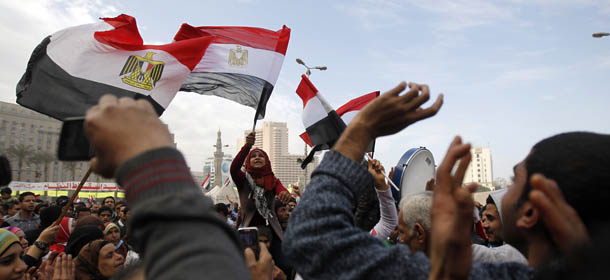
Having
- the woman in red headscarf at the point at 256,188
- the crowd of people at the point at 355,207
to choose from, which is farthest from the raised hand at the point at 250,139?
the crowd of people at the point at 355,207

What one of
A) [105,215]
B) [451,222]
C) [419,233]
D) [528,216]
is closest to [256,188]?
[419,233]

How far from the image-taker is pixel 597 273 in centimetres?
68

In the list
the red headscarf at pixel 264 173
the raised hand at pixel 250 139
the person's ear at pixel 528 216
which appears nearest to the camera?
the person's ear at pixel 528 216

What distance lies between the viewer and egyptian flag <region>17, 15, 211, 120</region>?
183 inches

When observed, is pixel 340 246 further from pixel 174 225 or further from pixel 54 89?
pixel 54 89

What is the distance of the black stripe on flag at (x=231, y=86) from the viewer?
5934mm

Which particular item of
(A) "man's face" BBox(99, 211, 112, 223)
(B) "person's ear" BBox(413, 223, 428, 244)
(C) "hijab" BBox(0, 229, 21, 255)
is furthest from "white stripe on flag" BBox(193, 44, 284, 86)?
(A) "man's face" BBox(99, 211, 112, 223)

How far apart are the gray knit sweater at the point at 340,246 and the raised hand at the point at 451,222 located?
0.18 metres

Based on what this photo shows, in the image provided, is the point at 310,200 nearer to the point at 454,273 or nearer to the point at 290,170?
the point at 454,273

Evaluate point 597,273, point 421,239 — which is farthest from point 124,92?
point 597,273

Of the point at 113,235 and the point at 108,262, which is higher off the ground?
the point at 108,262

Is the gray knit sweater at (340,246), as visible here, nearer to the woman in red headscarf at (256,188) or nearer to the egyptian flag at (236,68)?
the woman in red headscarf at (256,188)

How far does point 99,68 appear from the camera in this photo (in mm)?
5004

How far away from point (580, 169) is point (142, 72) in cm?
479
